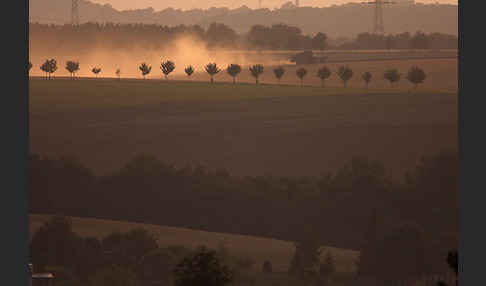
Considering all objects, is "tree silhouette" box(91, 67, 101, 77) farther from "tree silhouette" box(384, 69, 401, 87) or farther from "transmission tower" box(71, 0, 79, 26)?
"tree silhouette" box(384, 69, 401, 87)

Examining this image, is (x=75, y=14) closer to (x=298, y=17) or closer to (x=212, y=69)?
(x=212, y=69)

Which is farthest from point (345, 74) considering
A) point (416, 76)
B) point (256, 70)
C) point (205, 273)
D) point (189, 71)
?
point (205, 273)

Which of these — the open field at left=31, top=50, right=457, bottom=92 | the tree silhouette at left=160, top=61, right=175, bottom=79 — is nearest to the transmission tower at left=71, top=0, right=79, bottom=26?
the open field at left=31, top=50, right=457, bottom=92

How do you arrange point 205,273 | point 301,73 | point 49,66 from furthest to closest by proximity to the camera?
point 301,73
point 49,66
point 205,273

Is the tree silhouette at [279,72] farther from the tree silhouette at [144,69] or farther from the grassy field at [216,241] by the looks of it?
the grassy field at [216,241]

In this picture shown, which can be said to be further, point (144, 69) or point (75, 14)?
point (75, 14)

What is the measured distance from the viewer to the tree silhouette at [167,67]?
24234mm

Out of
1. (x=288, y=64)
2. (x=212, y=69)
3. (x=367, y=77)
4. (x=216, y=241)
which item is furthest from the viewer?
(x=288, y=64)

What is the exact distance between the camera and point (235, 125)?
23641 millimetres

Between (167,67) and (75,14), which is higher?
(75,14)

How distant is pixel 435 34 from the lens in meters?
26.1

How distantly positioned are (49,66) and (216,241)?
8.14 metres

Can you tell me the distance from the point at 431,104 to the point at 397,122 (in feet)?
4.53

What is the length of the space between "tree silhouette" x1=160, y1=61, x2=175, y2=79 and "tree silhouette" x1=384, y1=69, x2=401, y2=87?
7764 mm
